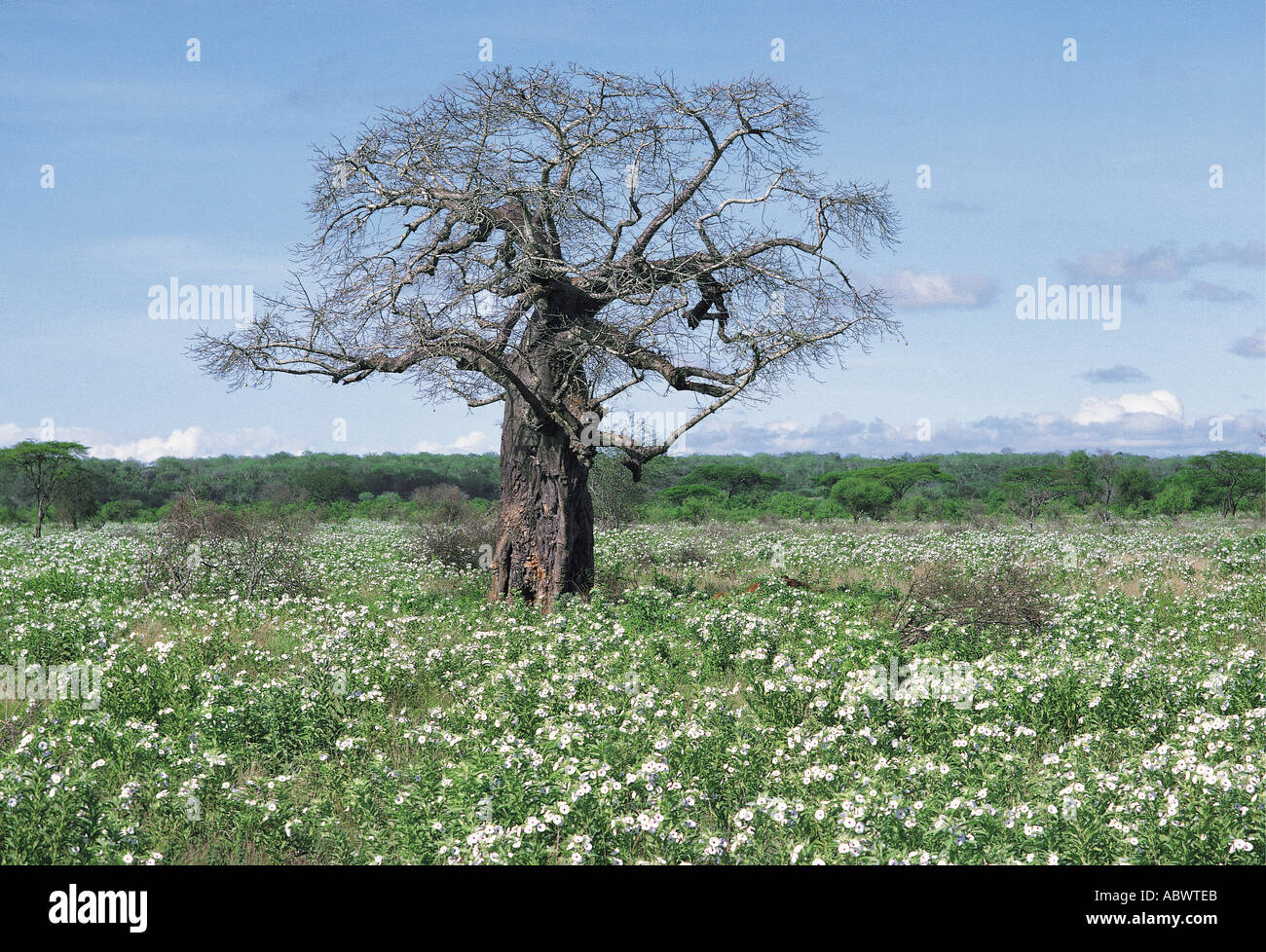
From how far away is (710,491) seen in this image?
2506 inches

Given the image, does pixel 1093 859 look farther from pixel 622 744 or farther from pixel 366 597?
pixel 366 597

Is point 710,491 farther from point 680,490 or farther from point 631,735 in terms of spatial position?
point 631,735

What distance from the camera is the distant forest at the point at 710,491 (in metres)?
45.3

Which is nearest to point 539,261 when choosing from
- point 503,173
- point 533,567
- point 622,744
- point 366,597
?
point 503,173

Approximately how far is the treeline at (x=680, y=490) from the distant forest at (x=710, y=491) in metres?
0.11

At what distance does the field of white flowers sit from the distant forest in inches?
676

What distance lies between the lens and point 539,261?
50.1 feet

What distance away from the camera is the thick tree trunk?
15961 mm

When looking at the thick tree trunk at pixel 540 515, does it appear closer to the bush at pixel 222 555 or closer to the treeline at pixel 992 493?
the bush at pixel 222 555

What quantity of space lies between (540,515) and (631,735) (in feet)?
28.0
